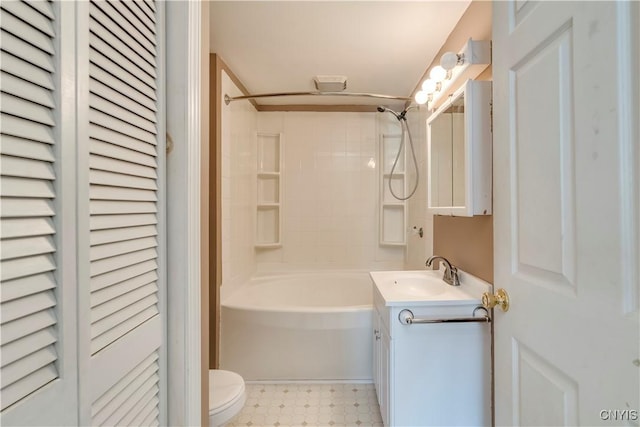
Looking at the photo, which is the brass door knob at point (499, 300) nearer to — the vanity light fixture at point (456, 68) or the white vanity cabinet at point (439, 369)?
the white vanity cabinet at point (439, 369)

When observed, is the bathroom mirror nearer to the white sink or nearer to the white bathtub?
the white sink

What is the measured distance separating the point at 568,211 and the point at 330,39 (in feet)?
5.60

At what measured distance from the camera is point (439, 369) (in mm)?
1358

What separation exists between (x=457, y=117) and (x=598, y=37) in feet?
3.10

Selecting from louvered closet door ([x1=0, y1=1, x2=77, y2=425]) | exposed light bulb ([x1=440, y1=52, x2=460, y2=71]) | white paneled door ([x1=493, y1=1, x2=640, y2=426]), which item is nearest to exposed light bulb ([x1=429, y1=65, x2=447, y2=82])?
exposed light bulb ([x1=440, y1=52, x2=460, y2=71])

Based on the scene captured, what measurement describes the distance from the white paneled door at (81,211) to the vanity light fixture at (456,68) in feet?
4.22

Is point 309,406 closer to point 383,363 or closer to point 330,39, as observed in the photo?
point 383,363

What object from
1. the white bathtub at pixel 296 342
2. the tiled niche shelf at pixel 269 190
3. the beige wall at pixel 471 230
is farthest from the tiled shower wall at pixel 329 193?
the beige wall at pixel 471 230

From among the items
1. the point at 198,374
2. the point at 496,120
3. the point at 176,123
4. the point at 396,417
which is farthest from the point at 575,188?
the point at 396,417

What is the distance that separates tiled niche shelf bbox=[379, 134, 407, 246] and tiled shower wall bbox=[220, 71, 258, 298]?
4.40 ft

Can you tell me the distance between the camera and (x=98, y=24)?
0.57m

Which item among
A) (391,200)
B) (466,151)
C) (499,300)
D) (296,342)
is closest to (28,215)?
(499,300)

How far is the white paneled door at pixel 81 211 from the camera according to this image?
1.40 ft

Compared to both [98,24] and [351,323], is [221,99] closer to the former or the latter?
[98,24]
